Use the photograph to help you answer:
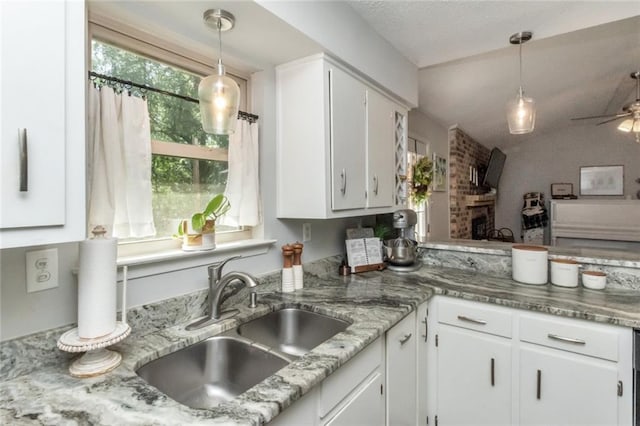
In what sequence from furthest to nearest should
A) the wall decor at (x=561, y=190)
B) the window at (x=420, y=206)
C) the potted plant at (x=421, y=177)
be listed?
1. the wall decor at (x=561, y=190)
2. the window at (x=420, y=206)
3. the potted plant at (x=421, y=177)

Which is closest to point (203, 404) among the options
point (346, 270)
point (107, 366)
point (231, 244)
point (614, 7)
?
point (107, 366)

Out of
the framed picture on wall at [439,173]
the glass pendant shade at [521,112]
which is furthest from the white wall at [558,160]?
the glass pendant shade at [521,112]

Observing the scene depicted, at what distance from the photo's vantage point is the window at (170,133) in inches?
47.9

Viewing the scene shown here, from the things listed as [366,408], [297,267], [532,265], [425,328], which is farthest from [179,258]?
[532,265]

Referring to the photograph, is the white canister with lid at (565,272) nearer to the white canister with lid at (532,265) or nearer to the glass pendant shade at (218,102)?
the white canister with lid at (532,265)

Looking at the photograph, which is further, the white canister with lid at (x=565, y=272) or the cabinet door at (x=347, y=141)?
the white canister with lid at (x=565, y=272)

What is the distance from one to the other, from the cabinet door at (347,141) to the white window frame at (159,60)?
0.53 m

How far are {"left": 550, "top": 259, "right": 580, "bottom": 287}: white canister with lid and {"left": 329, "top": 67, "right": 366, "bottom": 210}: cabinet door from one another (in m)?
1.12

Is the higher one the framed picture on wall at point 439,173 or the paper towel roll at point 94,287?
the framed picture on wall at point 439,173

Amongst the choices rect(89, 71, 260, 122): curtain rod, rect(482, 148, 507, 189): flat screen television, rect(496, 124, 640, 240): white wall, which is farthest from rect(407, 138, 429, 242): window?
rect(496, 124, 640, 240): white wall

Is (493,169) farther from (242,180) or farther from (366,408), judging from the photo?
(366,408)

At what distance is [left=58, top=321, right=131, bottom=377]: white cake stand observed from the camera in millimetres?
884

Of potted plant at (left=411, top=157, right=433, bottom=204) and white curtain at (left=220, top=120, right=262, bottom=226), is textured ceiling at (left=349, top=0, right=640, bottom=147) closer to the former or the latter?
potted plant at (left=411, top=157, right=433, bottom=204)

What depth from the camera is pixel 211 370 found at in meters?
1.18
